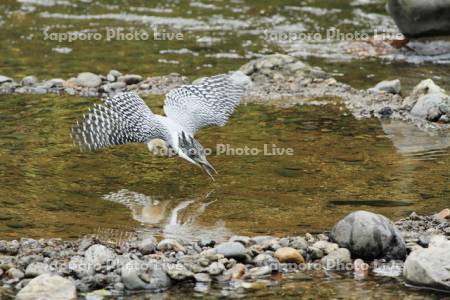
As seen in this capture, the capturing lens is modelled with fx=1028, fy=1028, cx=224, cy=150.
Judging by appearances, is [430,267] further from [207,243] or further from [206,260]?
[207,243]

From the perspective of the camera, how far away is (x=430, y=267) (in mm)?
7625

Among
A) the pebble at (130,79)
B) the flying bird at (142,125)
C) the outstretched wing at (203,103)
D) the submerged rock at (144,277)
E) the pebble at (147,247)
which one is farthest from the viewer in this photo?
the pebble at (130,79)

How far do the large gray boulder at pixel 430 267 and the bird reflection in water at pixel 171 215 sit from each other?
180cm

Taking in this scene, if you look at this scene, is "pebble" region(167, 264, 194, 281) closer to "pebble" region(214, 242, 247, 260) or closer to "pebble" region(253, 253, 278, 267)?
"pebble" region(214, 242, 247, 260)

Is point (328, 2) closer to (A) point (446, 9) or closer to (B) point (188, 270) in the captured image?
(A) point (446, 9)

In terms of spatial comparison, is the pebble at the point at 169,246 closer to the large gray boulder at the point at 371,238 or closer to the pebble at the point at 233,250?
the pebble at the point at 233,250

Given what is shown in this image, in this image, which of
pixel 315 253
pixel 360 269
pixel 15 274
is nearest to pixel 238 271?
pixel 315 253

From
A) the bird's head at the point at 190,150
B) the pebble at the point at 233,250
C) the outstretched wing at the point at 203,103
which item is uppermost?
the outstretched wing at the point at 203,103

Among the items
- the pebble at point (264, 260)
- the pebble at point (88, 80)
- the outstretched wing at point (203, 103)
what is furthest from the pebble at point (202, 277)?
the pebble at point (88, 80)

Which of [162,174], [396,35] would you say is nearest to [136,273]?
[162,174]

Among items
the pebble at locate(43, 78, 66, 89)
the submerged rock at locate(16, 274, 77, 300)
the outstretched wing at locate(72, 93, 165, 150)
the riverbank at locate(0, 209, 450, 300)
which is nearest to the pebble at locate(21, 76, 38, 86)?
the pebble at locate(43, 78, 66, 89)

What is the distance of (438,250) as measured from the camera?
7773 mm

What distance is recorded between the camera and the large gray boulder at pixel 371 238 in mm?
8266

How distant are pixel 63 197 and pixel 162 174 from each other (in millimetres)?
1370
